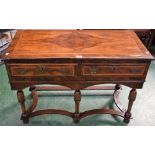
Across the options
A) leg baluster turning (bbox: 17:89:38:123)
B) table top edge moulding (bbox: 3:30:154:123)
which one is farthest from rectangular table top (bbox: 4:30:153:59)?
leg baluster turning (bbox: 17:89:38:123)

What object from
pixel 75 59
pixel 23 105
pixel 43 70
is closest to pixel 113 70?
pixel 75 59

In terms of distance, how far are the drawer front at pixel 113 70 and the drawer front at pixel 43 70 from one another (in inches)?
3.3

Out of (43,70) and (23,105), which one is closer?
(43,70)

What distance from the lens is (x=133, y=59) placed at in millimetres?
1163

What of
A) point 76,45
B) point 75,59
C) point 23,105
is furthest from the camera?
point 23,105

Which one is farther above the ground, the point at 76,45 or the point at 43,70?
the point at 76,45

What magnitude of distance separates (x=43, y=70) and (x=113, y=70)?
424mm

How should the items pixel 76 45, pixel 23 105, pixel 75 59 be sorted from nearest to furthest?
pixel 75 59, pixel 76 45, pixel 23 105

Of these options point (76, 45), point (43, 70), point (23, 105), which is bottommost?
point (23, 105)

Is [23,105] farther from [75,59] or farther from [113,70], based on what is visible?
[113,70]

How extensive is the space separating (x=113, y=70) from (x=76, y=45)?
0.28 metres

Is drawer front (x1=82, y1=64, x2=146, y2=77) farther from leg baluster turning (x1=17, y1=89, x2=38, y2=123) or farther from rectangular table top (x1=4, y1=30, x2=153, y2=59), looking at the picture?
leg baluster turning (x1=17, y1=89, x2=38, y2=123)

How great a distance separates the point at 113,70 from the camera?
1215 mm

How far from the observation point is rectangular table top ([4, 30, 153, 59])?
3.84 feet
